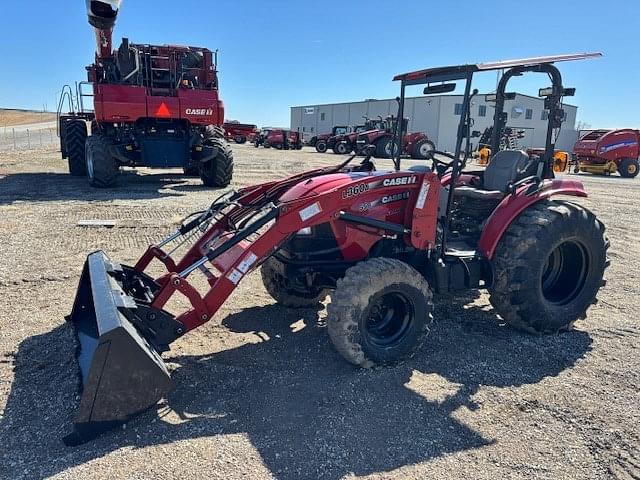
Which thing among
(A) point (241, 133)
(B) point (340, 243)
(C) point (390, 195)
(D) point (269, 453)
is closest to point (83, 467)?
(D) point (269, 453)

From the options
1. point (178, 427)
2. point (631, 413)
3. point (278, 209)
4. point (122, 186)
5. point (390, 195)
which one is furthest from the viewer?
point (122, 186)

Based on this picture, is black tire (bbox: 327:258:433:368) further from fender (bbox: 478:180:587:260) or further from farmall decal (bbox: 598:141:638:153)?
farmall decal (bbox: 598:141:638:153)

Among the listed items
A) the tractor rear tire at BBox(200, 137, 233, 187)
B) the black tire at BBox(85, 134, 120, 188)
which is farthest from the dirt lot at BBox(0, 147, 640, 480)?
the tractor rear tire at BBox(200, 137, 233, 187)

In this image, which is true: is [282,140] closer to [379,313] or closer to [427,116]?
Answer: [427,116]

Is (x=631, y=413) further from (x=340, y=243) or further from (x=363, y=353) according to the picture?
(x=340, y=243)

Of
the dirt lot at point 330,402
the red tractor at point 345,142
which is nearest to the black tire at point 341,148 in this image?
the red tractor at point 345,142

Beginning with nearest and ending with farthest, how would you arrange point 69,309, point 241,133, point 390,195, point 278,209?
point 278,209
point 390,195
point 69,309
point 241,133

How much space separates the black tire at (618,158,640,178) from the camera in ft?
75.7

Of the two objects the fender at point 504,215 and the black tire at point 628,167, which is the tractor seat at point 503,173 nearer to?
the fender at point 504,215

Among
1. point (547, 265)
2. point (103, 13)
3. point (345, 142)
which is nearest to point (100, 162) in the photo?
point (103, 13)

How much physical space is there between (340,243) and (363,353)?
0.95 meters

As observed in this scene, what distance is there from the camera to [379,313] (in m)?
4.04

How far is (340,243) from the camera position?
416 centimetres

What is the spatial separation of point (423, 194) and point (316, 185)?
0.89 m
